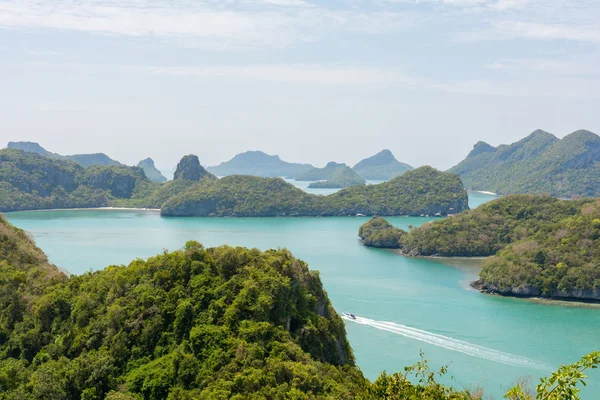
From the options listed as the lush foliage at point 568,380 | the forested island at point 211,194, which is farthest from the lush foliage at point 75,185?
the lush foliage at point 568,380

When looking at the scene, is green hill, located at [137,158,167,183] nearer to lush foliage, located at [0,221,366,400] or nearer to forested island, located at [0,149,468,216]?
forested island, located at [0,149,468,216]

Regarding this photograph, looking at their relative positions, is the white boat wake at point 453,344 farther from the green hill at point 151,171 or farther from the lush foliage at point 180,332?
the green hill at point 151,171

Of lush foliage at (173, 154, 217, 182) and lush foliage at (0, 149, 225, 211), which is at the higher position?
lush foliage at (173, 154, 217, 182)

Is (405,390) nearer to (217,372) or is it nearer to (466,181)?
(217,372)

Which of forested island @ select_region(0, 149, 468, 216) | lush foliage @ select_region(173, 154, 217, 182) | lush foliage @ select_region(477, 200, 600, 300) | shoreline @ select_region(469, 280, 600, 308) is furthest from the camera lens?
lush foliage @ select_region(173, 154, 217, 182)

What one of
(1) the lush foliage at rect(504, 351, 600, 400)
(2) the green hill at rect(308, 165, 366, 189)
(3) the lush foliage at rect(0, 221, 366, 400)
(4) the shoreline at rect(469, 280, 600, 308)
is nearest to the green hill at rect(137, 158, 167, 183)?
(2) the green hill at rect(308, 165, 366, 189)
